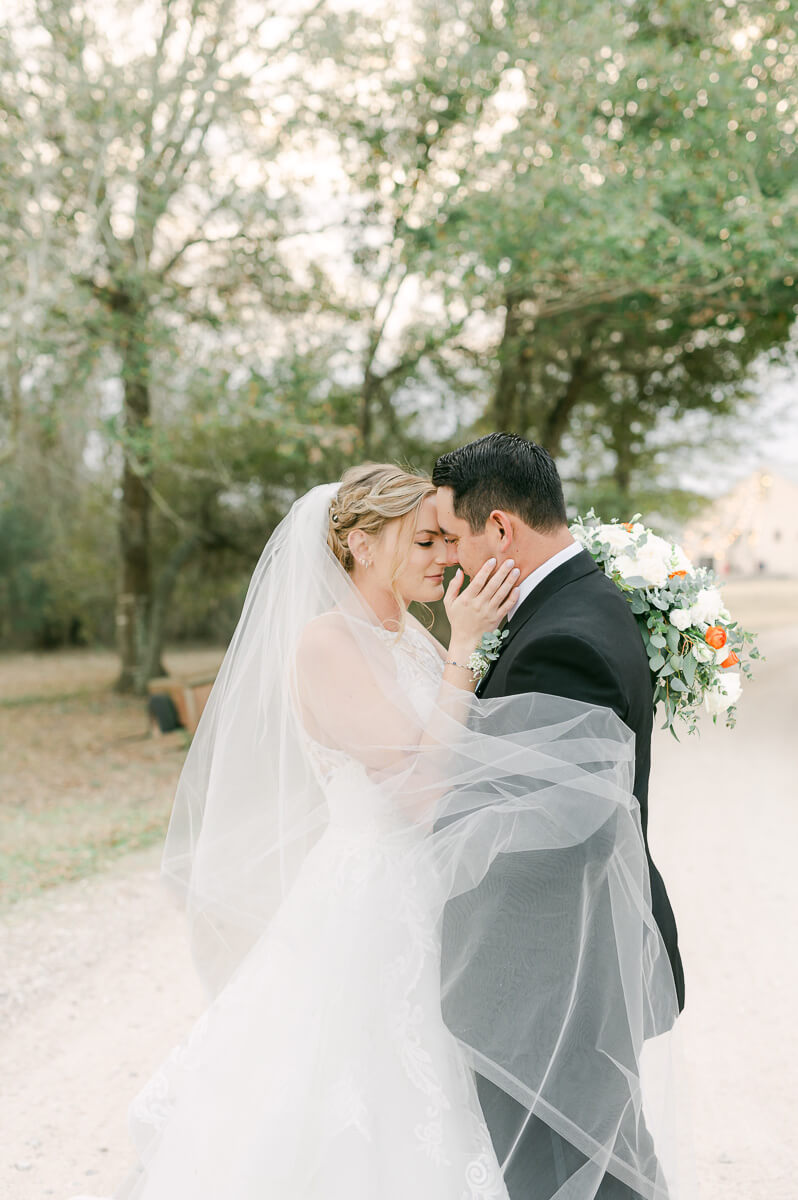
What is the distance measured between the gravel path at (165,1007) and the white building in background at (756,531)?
52.1 ft

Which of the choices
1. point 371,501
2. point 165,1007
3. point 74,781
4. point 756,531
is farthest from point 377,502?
point 756,531

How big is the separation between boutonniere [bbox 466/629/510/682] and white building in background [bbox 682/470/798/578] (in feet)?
64.4

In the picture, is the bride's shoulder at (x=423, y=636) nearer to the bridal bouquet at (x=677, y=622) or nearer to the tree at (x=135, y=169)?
the bridal bouquet at (x=677, y=622)

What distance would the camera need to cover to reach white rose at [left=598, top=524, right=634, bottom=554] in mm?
2650

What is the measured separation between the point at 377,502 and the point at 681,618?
968 millimetres

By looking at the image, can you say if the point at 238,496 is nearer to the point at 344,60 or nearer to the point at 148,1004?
the point at 344,60

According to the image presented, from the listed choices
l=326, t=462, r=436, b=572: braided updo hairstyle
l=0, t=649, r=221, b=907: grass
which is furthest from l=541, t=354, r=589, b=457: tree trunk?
l=326, t=462, r=436, b=572: braided updo hairstyle

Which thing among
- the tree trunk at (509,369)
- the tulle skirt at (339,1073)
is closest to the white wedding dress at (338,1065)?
the tulle skirt at (339,1073)

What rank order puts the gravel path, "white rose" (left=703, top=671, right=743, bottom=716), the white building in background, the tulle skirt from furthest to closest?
1. the white building in background
2. the gravel path
3. "white rose" (left=703, top=671, right=743, bottom=716)
4. the tulle skirt

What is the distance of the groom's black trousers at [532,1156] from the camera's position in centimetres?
232

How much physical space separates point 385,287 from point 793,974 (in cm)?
889

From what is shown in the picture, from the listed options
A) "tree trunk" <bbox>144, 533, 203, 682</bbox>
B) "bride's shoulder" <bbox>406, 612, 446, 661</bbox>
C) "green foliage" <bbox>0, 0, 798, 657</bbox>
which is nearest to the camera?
"bride's shoulder" <bbox>406, 612, 446, 661</bbox>

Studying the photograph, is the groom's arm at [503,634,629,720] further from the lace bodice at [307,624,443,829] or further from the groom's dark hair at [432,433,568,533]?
the lace bodice at [307,624,443,829]

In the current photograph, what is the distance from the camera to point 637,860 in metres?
2.27
